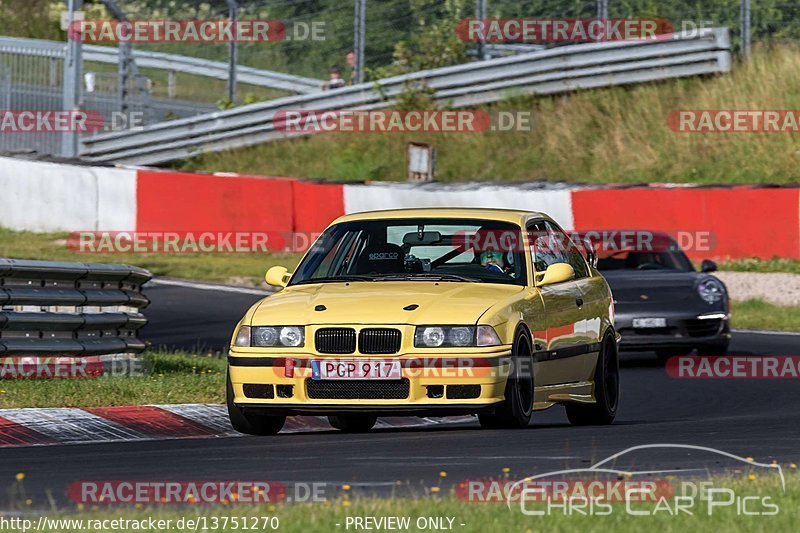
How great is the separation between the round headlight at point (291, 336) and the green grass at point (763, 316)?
11.1 meters

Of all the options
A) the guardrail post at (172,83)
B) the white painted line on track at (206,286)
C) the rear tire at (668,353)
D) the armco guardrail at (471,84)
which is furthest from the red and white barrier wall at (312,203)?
the guardrail post at (172,83)

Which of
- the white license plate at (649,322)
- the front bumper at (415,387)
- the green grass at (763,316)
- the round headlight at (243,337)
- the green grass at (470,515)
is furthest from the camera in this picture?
the green grass at (763,316)

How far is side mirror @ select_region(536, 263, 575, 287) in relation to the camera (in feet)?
31.7

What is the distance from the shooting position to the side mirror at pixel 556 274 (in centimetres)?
965

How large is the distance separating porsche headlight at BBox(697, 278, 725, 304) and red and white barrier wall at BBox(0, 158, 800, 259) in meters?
5.96

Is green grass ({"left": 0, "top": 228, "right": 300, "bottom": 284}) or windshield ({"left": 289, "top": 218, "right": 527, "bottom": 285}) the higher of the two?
windshield ({"left": 289, "top": 218, "right": 527, "bottom": 285})

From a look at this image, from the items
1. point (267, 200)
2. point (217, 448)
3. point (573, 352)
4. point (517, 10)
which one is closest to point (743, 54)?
point (517, 10)

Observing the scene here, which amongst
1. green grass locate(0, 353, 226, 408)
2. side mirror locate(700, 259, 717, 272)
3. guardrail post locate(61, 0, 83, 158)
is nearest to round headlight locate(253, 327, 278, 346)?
green grass locate(0, 353, 226, 408)

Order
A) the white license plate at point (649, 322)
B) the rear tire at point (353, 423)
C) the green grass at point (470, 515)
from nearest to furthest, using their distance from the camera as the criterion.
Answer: the green grass at point (470, 515) → the rear tire at point (353, 423) → the white license plate at point (649, 322)

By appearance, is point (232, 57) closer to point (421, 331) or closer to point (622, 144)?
point (622, 144)

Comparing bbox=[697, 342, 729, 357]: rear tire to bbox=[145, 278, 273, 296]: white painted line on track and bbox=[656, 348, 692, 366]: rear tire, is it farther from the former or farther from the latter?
bbox=[145, 278, 273, 296]: white painted line on track

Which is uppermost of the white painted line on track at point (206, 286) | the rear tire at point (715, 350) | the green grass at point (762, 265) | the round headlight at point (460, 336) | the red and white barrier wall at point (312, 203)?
the red and white barrier wall at point (312, 203)

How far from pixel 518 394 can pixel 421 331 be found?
26.9 inches

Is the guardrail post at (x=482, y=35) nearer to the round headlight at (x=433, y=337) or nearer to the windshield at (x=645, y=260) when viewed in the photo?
the windshield at (x=645, y=260)
